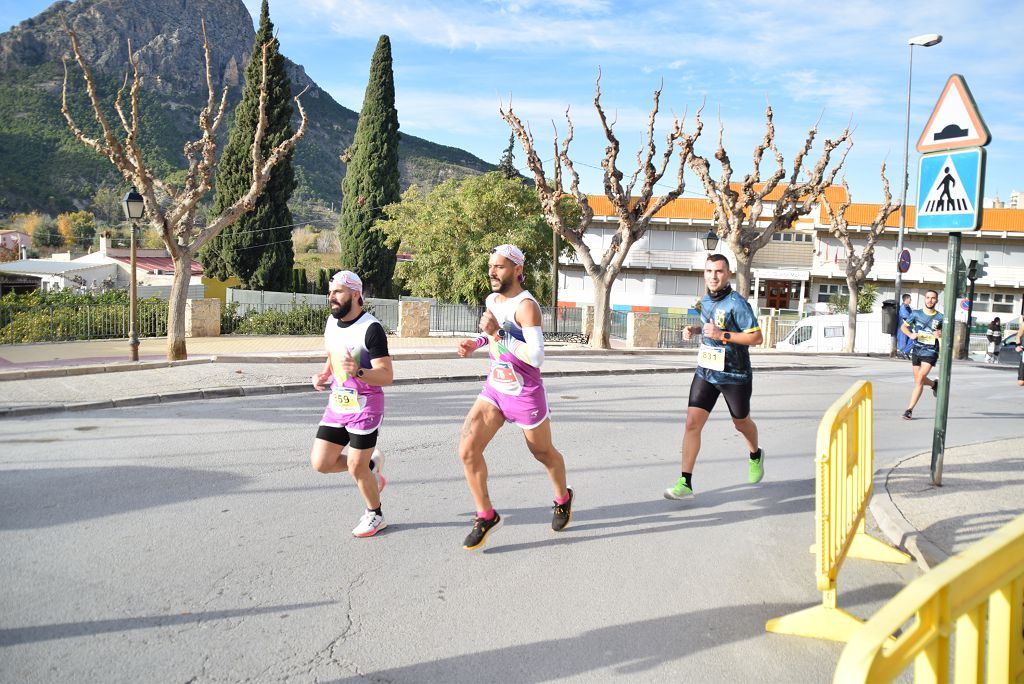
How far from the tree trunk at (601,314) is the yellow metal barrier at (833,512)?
19846 millimetres

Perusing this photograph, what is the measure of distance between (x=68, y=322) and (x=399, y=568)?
62.3 feet

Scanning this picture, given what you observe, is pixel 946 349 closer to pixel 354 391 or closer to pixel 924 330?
pixel 354 391

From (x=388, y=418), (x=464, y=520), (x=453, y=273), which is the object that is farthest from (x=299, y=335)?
(x=464, y=520)

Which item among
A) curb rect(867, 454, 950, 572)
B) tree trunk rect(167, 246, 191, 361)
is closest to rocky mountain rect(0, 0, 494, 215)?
tree trunk rect(167, 246, 191, 361)

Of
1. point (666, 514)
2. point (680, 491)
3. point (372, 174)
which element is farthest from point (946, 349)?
point (372, 174)

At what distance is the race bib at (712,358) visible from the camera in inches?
251

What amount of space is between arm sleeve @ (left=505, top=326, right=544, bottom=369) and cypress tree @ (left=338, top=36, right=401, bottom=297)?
39.6 m

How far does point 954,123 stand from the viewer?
6.23 meters

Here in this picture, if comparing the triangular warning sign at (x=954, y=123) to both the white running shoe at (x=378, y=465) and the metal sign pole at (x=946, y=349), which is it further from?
the white running shoe at (x=378, y=465)

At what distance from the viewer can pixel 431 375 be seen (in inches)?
599

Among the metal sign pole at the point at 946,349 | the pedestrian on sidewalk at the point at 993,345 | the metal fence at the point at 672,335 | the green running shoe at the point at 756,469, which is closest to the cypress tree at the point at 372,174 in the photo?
the metal fence at the point at 672,335

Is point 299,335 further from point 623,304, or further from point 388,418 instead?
point 623,304

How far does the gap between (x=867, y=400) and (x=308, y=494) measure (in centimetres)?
413

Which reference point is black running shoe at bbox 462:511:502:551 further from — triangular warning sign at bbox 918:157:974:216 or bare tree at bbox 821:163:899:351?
bare tree at bbox 821:163:899:351
